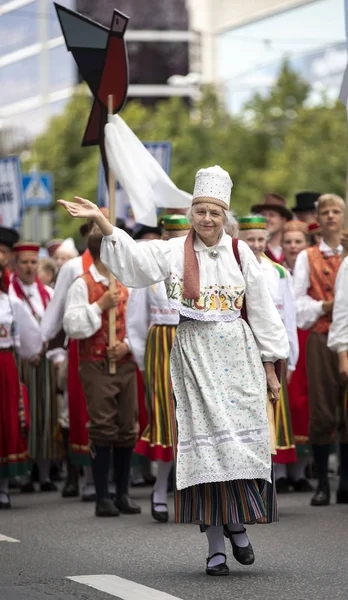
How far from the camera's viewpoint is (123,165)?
10.3 m

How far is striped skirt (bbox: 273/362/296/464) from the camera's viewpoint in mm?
10875

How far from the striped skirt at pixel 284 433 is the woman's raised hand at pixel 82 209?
3.60 meters

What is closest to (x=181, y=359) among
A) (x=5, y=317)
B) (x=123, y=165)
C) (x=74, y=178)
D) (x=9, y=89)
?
(x=123, y=165)

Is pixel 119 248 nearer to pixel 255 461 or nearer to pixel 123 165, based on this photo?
pixel 255 461

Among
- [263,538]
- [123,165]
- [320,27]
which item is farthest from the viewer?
[320,27]

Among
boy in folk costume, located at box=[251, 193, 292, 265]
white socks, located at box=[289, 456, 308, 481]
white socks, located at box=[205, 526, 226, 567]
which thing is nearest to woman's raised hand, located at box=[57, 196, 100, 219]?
white socks, located at box=[205, 526, 226, 567]

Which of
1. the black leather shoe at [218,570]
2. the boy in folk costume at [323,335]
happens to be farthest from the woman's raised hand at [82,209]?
the boy in folk costume at [323,335]

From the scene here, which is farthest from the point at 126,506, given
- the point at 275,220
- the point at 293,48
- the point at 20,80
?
the point at 20,80

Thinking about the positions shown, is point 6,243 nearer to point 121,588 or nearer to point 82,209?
point 82,209

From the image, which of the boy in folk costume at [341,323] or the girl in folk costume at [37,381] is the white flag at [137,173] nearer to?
the boy in folk costume at [341,323]

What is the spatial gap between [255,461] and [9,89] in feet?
324

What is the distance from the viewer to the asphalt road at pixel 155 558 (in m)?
6.96

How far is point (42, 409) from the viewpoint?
1324cm

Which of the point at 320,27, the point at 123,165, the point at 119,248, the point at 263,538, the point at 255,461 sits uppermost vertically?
the point at 320,27
